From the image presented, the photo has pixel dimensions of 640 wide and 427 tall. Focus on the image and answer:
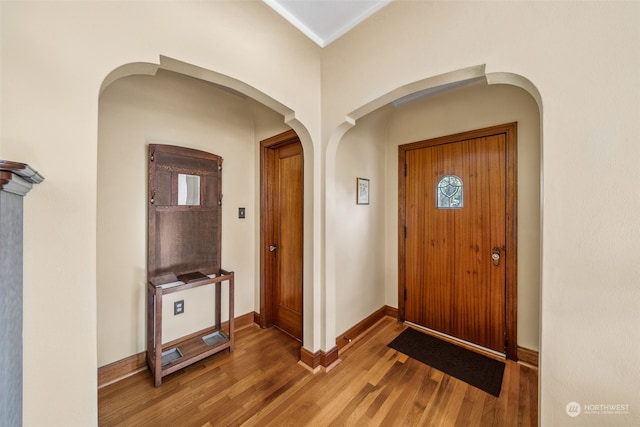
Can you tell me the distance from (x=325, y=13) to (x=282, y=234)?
2032 millimetres

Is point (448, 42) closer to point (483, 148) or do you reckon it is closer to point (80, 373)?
point (483, 148)

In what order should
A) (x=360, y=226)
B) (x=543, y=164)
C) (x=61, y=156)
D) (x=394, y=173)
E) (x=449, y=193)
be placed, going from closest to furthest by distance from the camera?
(x=61, y=156)
(x=543, y=164)
(x=449, y=193)
(x=360, y=226)
(x=394, y=173)

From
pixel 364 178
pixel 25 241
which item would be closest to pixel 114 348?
pixel 25 241

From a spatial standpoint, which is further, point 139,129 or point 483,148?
point 483,148

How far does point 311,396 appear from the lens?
178 cm

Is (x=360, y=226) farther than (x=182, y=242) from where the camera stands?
Yes

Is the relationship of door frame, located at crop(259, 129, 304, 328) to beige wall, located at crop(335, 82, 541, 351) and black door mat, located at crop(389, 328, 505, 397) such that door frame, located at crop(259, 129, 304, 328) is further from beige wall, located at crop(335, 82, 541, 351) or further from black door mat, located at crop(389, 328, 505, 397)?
black door mat, located at crop(389, 328, 505, 397)

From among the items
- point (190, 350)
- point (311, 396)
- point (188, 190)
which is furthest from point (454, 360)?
point (188, 190)

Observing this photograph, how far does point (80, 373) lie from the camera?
3.29ft

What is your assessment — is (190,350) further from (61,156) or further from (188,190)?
(61,156)

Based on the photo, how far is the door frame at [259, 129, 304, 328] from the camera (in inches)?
107

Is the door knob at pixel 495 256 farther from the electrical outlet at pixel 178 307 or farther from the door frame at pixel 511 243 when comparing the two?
the electrical outlet at pixel 178 307

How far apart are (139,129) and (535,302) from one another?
3683 mm

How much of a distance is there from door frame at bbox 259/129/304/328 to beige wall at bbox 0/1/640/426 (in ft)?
4.71
